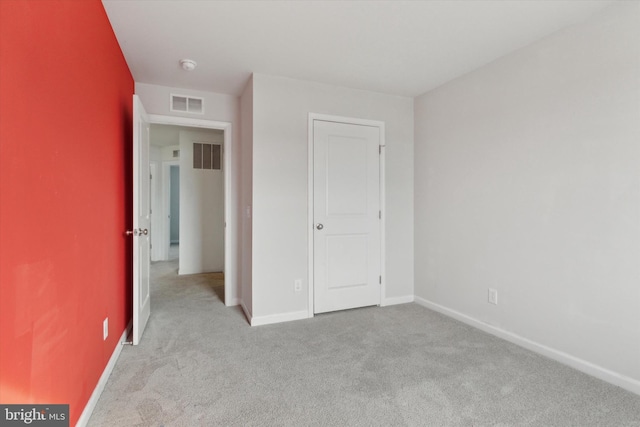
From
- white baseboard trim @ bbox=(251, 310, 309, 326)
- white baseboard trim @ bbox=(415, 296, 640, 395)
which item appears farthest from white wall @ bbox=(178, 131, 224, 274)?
white baseboard trim @ bbox=(415, 296, 640, 395)

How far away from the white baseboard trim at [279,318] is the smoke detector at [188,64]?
233cm

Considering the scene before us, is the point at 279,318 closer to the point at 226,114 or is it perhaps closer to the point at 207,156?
the point at 226,114

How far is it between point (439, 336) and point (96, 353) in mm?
2484

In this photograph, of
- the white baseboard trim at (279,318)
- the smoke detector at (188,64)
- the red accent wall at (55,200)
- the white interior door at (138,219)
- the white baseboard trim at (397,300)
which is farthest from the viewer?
the white baseboard trim at (397,300)

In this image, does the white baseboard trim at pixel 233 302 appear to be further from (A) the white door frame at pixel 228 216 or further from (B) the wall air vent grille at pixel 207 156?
(B) the wall air vent grille at pixel 207 156

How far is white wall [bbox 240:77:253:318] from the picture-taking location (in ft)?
10.3

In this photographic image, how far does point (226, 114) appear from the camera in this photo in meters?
3.59

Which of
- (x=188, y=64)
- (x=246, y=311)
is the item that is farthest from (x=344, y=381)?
(x=188, y=64)

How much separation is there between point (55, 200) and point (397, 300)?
324 centimetres

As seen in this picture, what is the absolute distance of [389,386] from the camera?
1.95 meters

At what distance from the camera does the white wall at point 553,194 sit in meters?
1.98

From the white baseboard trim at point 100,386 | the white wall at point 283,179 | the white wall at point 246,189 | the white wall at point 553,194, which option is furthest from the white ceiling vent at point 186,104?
the white wall at point 553,194

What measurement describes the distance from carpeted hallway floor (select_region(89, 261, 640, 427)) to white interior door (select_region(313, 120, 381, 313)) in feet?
1.63

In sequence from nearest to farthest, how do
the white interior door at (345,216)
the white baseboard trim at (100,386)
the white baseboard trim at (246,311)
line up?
the white baseboard trim at (100,386)
the white baseboard trim at (246,311)
the white interior door at (345,216)
